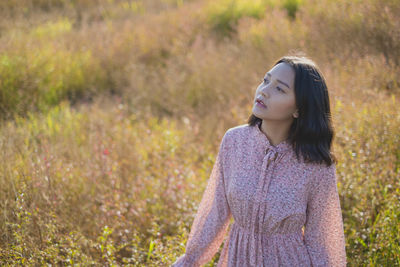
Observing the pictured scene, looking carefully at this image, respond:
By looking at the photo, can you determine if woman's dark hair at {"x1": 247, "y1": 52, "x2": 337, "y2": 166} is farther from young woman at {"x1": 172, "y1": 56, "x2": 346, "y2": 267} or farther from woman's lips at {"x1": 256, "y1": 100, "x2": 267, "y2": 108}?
woman's lips at {"x1": 256, "y1": 100, "x2": 267, "y2": 108}

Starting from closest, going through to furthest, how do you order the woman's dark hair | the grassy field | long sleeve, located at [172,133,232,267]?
the woman's dark hair
long sleeve, located at [172,133,232,267]
the grassy field

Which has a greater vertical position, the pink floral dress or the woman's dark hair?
the woman's dark hair

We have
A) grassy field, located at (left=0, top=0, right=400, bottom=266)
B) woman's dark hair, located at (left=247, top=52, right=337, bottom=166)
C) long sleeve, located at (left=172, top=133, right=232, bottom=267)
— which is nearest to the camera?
woman's dark hair, located at (left=247, top=52, right=337, bottom=166)

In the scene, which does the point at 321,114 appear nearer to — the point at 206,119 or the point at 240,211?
the point at 240,211

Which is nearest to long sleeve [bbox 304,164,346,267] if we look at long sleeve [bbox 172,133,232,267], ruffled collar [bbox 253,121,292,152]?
ruffled collar [bbox 253,121,292,152]

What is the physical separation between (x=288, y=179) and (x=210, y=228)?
51 centimetres

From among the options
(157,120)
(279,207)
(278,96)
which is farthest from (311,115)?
(157,120)

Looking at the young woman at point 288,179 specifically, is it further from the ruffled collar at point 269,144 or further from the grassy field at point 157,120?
the grassy field at point 157,120

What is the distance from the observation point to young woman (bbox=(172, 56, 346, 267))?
1.71 meters

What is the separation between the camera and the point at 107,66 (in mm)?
6457

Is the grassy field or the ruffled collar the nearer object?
the ruffled collar

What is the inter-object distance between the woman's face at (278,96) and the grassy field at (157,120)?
1192 millimetres

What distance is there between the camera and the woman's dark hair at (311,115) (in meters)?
1.68

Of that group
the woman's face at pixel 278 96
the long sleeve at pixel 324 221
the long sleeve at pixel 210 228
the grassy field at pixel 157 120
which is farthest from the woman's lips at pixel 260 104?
the grassy field at pixel 157 120
